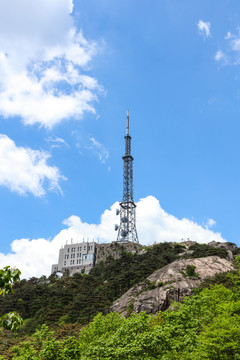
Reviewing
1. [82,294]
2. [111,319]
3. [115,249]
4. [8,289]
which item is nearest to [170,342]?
[111,319]

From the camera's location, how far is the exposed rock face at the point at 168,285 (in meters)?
61.0

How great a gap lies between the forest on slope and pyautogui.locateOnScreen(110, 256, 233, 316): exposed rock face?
5.19 metres

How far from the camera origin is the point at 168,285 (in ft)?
214

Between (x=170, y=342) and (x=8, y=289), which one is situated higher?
(x=170, y=342)

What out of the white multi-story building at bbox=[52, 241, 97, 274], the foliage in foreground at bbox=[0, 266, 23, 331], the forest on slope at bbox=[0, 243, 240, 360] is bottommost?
the foliage in foreground at bbox=[0, 266, 23, 331]

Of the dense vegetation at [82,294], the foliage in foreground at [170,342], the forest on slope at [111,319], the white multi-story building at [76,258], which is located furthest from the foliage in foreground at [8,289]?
the white multi-story building at [76,258]

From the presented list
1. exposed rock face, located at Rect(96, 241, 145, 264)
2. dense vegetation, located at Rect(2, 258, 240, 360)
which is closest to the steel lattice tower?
exposed rock face, located at Rect(96, 241, 145, 264)

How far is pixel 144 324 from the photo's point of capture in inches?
1212

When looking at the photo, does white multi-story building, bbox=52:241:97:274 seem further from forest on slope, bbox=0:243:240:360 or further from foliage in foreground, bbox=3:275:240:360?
foliage in foreground, bbox=3:275:240:360

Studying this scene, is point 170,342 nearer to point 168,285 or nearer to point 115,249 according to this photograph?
point 168,285

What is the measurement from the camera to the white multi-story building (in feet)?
401

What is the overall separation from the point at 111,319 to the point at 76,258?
270 feet

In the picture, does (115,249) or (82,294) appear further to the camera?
(115,249)

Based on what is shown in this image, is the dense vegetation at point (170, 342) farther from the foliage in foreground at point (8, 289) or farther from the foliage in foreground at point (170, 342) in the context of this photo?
the foliage in foreground at point (8, 289)
